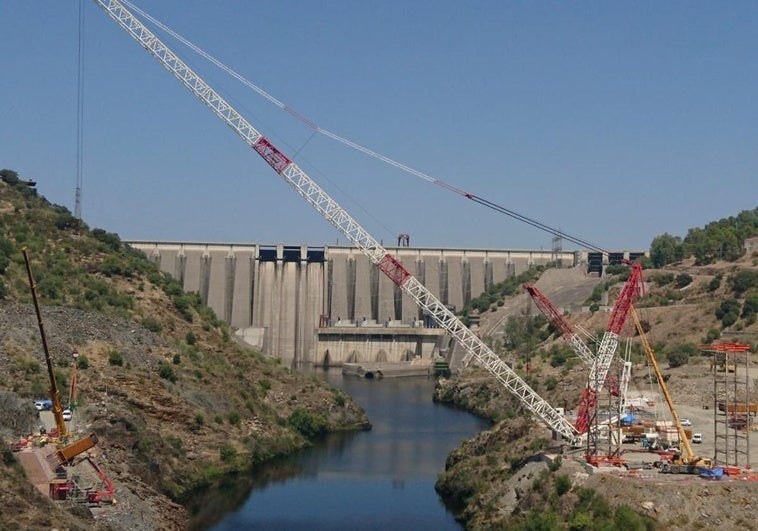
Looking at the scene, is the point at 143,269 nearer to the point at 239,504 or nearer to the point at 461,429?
the point at 461,429

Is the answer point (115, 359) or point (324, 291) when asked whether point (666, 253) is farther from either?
point (115, 359)

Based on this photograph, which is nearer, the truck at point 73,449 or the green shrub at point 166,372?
the truck at point 73,449

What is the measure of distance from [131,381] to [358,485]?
628 inches

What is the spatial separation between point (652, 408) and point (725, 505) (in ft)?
115

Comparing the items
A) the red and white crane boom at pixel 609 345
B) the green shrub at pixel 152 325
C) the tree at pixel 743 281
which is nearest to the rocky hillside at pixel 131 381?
the green shrub at pixel 152 325

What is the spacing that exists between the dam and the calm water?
57304 mm

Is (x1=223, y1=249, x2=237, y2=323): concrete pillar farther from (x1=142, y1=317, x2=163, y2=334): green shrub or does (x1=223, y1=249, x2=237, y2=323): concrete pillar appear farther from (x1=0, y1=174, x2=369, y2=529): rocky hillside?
(x1=142, y1=317, x2=163, y2=334): green shrub

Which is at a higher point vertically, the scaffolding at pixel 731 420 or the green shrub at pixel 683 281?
the green shrub at pixel 683 281

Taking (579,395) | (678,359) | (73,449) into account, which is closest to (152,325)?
(579,395)

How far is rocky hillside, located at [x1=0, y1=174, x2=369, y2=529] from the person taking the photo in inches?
2191

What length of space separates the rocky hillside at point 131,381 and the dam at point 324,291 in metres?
51.5

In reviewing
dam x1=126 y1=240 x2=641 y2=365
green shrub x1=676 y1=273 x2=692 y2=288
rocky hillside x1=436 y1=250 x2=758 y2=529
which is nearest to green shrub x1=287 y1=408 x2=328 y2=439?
rocky hillside x1=436 y1=250 x2=758 y2=529

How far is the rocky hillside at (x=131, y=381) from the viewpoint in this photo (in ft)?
183

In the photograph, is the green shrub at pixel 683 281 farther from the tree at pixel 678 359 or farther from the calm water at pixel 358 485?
the calm water at pixel 358 485
